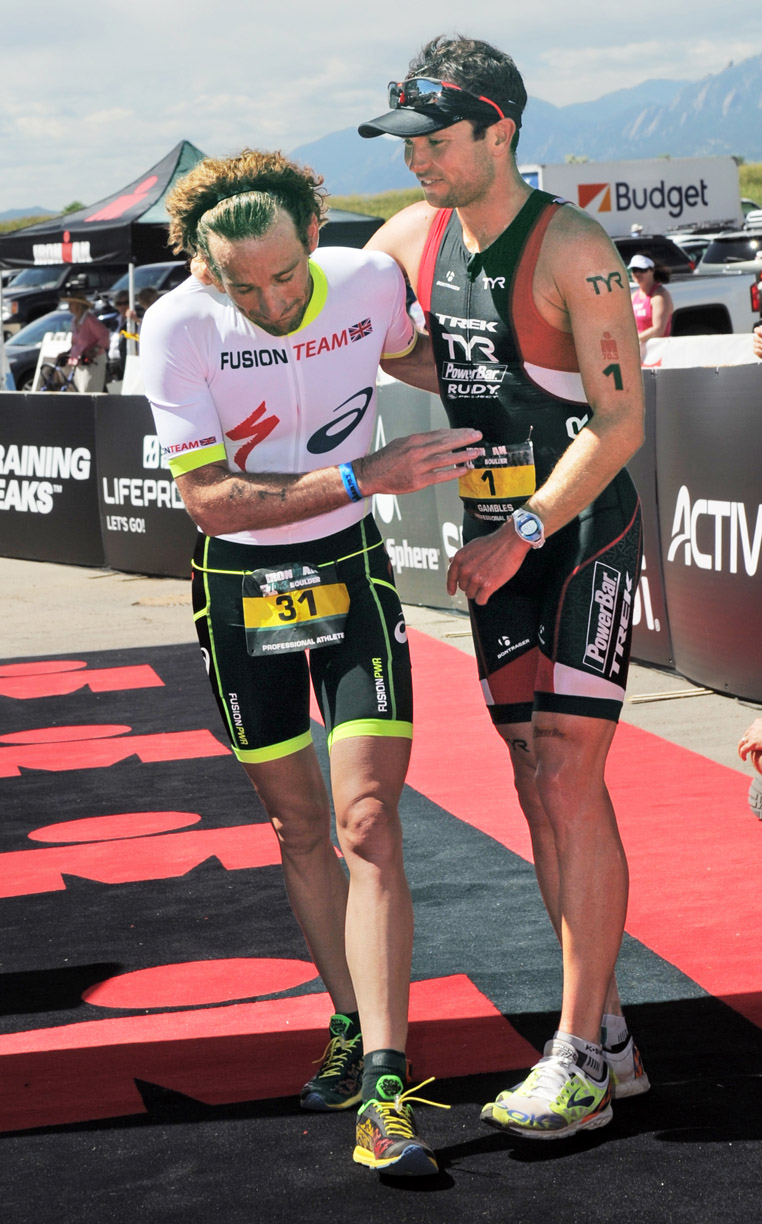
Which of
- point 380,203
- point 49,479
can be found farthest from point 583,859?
point 380,203

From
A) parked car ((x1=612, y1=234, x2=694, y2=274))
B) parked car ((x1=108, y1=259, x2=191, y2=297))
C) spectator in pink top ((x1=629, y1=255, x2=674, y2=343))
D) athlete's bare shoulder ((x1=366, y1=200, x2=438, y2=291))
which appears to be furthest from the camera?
parked car ((x1=108, y1=259, x2=191, y2=297))

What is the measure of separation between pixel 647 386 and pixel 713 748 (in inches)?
85.5

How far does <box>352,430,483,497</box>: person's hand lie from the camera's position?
295 centimetres

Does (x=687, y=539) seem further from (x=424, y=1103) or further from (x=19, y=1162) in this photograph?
(x=19, y=1162)

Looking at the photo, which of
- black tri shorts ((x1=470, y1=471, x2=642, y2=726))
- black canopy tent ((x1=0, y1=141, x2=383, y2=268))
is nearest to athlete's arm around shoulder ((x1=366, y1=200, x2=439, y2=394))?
black tri shorts ((x1=470, y1=471, x2=642, y2=726))

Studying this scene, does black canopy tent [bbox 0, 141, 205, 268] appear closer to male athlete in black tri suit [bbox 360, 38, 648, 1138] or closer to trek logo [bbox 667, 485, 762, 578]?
trek logo [bbox 667, 485, 762, 578]

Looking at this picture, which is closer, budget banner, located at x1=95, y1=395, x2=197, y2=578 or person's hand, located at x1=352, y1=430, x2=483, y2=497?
person's hand, located at x1=352, y1=430, x2=483, y2=497

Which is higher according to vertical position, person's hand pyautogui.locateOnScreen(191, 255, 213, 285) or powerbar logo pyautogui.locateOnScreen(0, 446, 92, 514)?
person's hand pyautogui.locateOnScreen(191, 255, 213, 285)

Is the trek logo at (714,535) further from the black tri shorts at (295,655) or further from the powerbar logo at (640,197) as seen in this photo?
the powerbar logo at (640,197)

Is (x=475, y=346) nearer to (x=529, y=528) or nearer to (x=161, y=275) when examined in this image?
(x=529, y=528)

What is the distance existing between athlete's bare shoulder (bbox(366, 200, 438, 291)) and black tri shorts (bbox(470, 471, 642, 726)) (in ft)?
2.34

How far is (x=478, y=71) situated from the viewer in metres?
3.06

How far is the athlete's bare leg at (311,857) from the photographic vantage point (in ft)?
10.7

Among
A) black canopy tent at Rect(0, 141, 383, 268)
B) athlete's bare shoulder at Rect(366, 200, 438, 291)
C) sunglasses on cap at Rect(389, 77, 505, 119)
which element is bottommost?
athlete's bare shoulder at Rect(366, 200, 438, 291)
